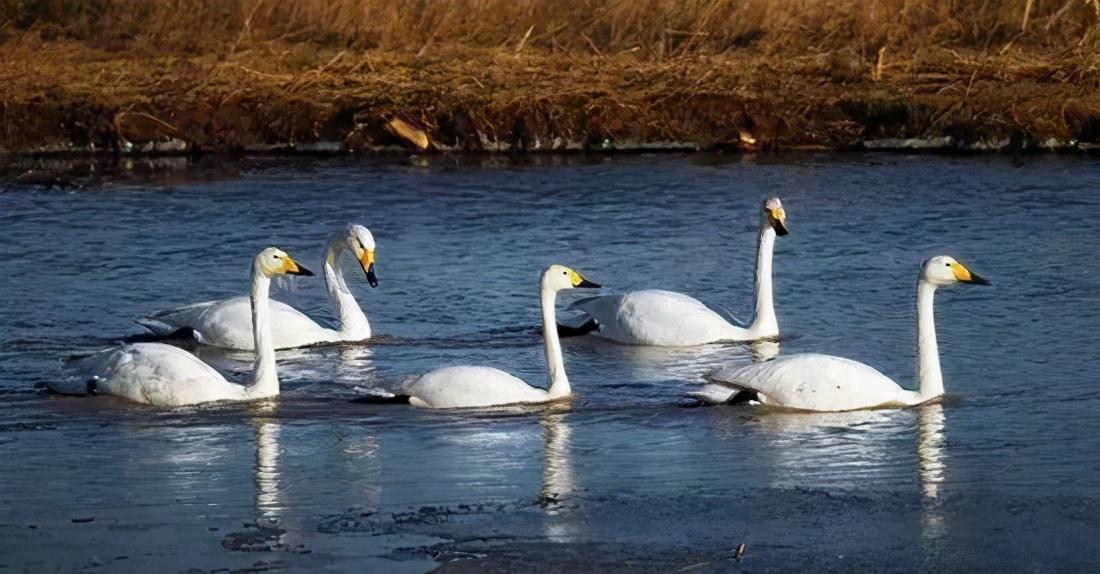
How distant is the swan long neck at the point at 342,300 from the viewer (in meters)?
13.0

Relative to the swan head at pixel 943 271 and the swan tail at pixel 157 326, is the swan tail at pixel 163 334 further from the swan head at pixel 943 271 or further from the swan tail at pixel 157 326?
the swan head at pixel 943 271

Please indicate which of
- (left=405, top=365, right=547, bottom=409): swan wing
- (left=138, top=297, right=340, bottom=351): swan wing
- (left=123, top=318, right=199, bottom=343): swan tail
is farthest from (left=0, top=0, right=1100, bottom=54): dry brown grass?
(left=405, top=365, right=547, bottom=409): swan wing

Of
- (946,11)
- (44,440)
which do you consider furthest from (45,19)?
(44,440)

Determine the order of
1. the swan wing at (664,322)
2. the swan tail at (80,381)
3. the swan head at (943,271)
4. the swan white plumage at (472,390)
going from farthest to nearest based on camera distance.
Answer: the swan wing at (664,322) < the swan tail at (80,381) < the swan head at (943,271) < the swan white plumage at (472,390)

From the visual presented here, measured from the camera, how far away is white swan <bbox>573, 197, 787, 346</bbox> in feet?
41.5

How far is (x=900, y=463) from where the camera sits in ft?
29.9

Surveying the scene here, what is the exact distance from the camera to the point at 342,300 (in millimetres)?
13227

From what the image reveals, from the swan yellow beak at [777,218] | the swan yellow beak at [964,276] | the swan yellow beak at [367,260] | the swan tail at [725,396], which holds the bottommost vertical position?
the swan tail at [725,396]

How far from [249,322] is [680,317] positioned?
9.26 feet

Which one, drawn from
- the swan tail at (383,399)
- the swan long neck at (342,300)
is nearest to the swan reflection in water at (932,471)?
the swan tail at (383,399)

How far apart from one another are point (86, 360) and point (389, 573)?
14.6 feet

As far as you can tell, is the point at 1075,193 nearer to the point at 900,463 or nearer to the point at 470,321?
the point at 470,321

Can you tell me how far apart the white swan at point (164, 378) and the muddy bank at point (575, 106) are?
9.93 metres

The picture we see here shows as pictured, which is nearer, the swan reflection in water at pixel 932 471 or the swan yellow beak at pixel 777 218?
the swan reflection in water at pixel 932 471
